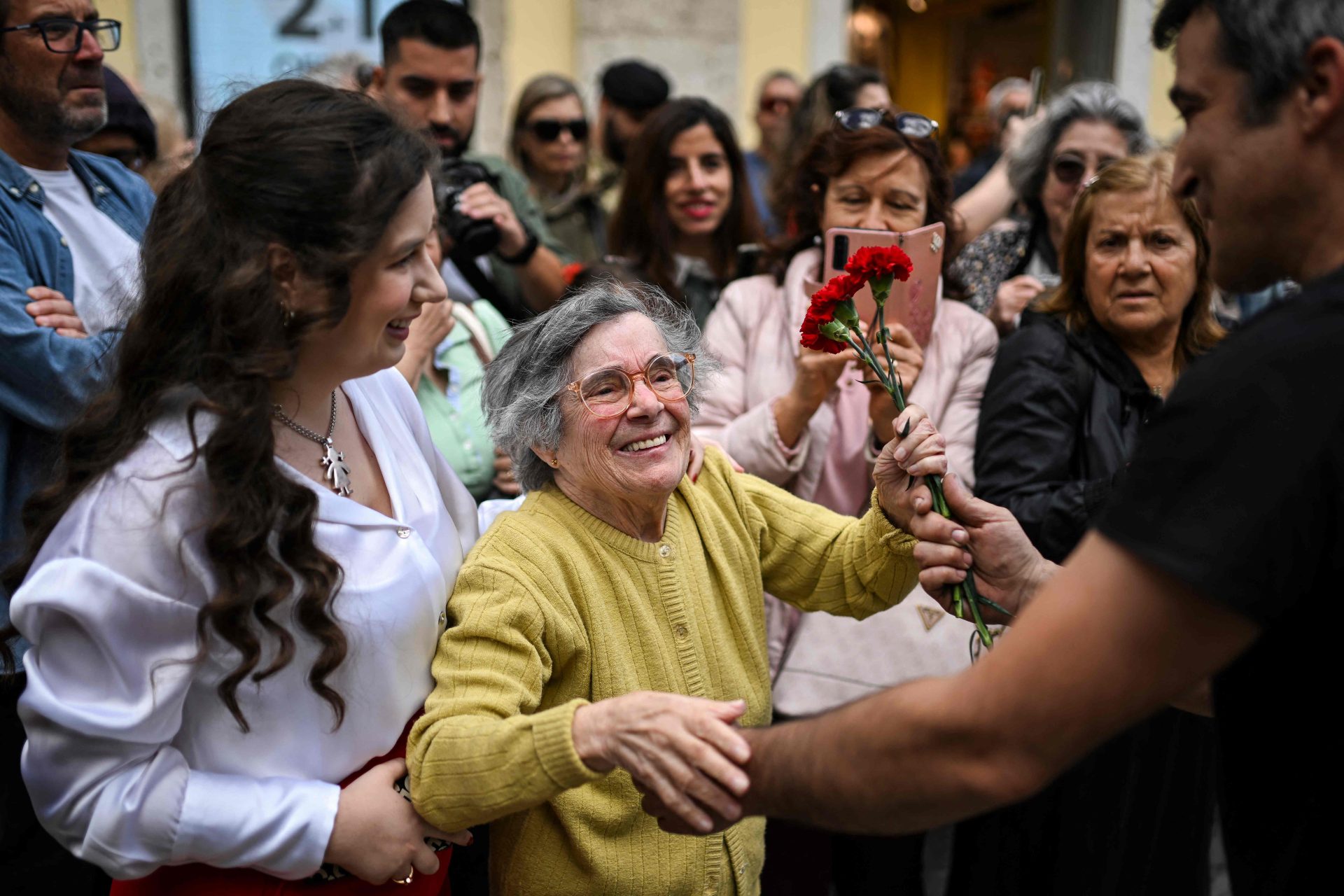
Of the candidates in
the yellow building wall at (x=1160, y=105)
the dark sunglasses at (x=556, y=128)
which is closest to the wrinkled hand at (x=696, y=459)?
the dark sunglasses at (x=556, y=128)

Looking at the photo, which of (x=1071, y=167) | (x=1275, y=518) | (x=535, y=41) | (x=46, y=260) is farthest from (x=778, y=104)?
(x=1275, y=518)

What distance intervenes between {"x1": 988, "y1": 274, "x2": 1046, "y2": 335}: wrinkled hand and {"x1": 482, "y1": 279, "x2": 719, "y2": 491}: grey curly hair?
1.83 m

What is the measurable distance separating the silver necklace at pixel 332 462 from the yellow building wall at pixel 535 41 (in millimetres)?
6024

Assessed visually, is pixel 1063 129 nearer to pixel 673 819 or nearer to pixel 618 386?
pixel 618 386

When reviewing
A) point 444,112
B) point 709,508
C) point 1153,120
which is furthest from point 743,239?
point 1153,120

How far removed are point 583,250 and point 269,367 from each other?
373 centimetres

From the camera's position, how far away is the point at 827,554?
2570mm

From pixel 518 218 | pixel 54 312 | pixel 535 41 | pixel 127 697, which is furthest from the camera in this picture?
pixel 535 41

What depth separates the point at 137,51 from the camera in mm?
7328

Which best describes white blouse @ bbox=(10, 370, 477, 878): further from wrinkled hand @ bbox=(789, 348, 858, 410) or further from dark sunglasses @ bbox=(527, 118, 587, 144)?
dark sunglasses @ bbox=(527, 118, 587, 144)

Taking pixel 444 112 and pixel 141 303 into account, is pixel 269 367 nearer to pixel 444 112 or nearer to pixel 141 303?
pixel 141 303

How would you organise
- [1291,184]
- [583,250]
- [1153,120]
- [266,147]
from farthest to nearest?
[1153,120] < [583,250] < [266,147] < [1291,184]

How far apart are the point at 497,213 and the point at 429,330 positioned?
83cm

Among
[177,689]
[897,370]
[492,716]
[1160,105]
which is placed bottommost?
[492,716]
